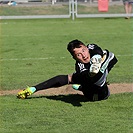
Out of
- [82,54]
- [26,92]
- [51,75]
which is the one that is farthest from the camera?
[51,75]

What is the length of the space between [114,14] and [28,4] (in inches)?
192

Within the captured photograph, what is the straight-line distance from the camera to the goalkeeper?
6480mm

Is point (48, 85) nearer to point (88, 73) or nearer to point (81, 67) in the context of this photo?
point (81, 67)

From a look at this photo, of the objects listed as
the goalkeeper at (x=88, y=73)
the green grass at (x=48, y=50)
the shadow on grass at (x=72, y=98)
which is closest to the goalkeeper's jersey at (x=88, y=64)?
the goalkeeper at (x=88, y=73)

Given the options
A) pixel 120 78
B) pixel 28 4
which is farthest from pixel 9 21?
pixel 120 78

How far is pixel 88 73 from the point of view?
6.31 meters

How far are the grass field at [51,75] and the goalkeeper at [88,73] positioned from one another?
0.52ft

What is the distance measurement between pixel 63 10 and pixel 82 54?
66.8 feet

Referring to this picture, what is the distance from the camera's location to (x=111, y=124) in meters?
5.50

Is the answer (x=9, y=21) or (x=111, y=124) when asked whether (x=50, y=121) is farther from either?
(x=9, y=21)

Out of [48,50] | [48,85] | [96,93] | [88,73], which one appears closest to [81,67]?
[88,73]

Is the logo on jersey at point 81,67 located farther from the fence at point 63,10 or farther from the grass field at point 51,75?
the fence at point 63,10

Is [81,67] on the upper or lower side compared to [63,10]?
upper

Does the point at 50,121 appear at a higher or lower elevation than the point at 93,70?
lower
